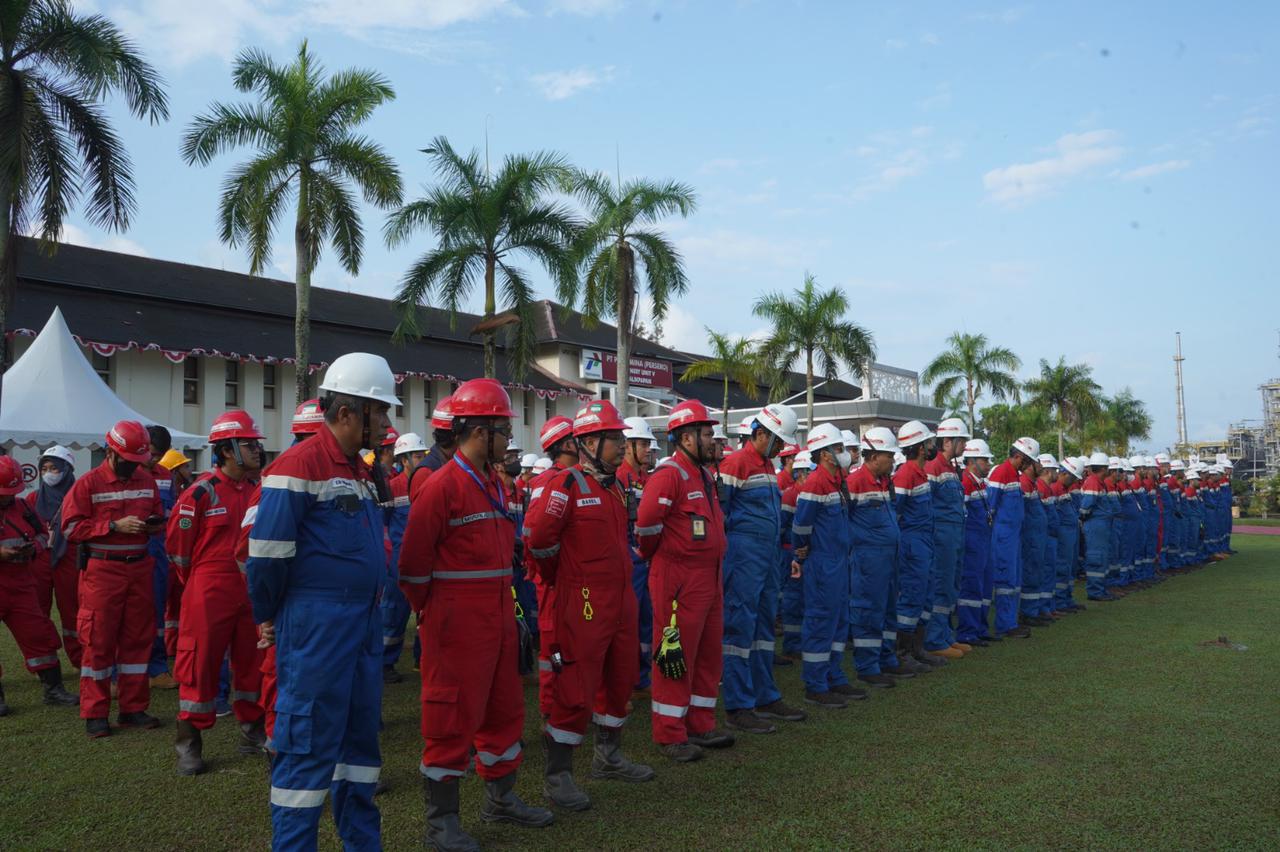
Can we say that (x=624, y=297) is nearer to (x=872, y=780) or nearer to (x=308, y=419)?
(x=308, y=419)

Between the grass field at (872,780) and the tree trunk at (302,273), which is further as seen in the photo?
the tree trunk at (302,273)

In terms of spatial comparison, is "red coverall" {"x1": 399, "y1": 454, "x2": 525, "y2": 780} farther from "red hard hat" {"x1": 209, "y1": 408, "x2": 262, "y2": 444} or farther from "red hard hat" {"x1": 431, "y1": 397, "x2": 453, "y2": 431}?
"red hard hat" {"x1": 209, "y1": 408, "x2": 262, "y2": 444}

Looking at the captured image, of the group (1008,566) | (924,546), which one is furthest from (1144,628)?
(924,546)

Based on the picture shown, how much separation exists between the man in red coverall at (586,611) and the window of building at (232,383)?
85.7 ft

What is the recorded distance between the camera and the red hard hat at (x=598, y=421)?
5.40 m

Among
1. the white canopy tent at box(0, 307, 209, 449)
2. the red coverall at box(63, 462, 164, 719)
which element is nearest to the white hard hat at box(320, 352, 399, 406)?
the red coverall at box(63, 462, 164, 719)

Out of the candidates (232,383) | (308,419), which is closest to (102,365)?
(232,383)

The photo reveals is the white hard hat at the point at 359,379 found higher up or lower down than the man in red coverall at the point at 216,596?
higher up

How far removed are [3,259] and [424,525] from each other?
48.6 ft

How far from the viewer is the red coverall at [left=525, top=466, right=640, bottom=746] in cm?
498

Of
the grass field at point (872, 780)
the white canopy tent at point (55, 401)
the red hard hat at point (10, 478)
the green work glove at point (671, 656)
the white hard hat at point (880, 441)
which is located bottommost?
the grass field at point (872, 780)

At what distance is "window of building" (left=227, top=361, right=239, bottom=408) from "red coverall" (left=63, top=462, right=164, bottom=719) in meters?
23.4

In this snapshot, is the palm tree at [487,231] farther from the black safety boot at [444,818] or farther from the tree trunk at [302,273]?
the black safety boot at [444,818]

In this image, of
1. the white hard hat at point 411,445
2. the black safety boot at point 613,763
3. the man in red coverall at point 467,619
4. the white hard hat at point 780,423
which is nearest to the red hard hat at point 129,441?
the white hard hat at point 411,445
